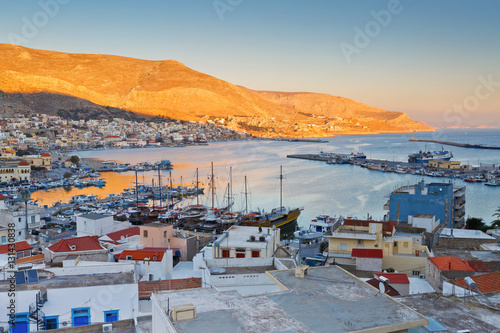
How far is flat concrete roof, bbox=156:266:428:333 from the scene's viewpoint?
1.99 metres

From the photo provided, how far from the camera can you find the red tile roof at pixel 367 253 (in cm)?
581

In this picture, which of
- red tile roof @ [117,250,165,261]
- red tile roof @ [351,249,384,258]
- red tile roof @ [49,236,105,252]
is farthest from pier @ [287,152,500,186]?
red tile roof @ [49,236,105,252]

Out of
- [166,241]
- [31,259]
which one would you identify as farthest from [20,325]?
[166,241]

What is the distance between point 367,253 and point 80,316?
378cm

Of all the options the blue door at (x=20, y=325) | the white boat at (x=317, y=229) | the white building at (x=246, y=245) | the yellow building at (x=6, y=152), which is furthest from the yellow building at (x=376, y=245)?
the yellow building at (x=6, y=152)

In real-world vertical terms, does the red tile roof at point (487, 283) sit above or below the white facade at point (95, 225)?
above

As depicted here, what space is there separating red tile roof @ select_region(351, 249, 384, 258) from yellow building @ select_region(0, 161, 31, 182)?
2164cm

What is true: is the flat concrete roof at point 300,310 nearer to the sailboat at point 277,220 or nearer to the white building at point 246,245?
the white building at point 246,245

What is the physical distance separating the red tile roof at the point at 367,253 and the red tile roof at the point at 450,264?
2.78 ft

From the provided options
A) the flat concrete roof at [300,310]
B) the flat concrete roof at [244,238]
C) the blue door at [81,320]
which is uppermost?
the flat concrete roof at [300,310]

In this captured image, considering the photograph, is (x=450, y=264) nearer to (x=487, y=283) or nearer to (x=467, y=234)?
(x=487, y=283)

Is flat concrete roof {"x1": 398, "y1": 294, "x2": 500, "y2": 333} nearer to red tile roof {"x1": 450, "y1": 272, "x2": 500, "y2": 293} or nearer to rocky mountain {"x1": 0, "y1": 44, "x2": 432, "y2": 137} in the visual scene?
red tile roof {"x1": 450, "y1": 272, "x2": 500, "y2": 293}

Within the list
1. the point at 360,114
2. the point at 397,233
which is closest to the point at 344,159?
the point at 397,233

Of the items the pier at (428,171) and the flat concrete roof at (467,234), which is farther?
Result: the pier at (428,171)
